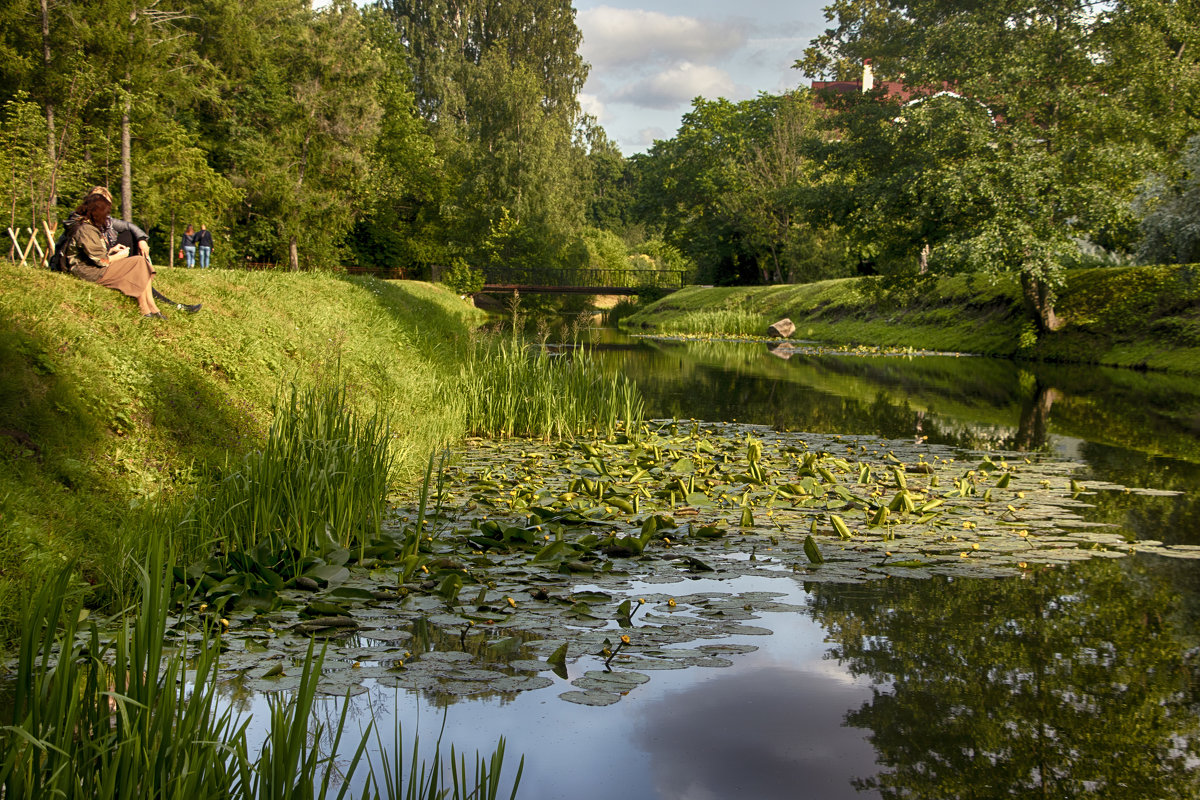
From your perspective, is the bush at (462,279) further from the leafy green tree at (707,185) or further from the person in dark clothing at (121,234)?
the person in dark clothing at (121,234)

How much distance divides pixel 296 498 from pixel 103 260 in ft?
18.0

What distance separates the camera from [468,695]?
3912 mm

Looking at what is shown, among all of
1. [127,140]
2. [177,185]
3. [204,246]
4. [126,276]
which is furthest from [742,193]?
[126,276]

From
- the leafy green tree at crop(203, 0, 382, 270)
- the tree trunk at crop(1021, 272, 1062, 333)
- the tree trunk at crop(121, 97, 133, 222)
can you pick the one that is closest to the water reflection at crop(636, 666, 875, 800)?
the tree trunk at crop(1021, 272, 1062, 333)

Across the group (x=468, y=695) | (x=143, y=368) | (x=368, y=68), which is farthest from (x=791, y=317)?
(x=468, y=695)

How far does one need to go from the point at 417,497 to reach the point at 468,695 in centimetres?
393

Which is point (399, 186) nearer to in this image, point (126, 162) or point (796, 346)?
point (126, 162)

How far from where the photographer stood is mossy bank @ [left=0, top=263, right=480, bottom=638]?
532 cm

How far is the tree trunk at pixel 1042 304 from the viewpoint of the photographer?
75.1 feet

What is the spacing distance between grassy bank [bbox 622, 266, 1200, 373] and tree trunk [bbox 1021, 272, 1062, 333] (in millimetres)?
249

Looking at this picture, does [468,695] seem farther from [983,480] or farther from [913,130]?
[913,130]

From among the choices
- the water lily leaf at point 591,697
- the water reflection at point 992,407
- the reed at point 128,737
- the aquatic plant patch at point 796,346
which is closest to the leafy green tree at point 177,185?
the water reflection at point 992,407

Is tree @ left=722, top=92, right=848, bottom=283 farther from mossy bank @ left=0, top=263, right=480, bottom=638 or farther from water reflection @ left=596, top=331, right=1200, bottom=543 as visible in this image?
mossy bank @ left=0, top=263, right=480, bottom=638

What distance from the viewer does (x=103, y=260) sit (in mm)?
9695
